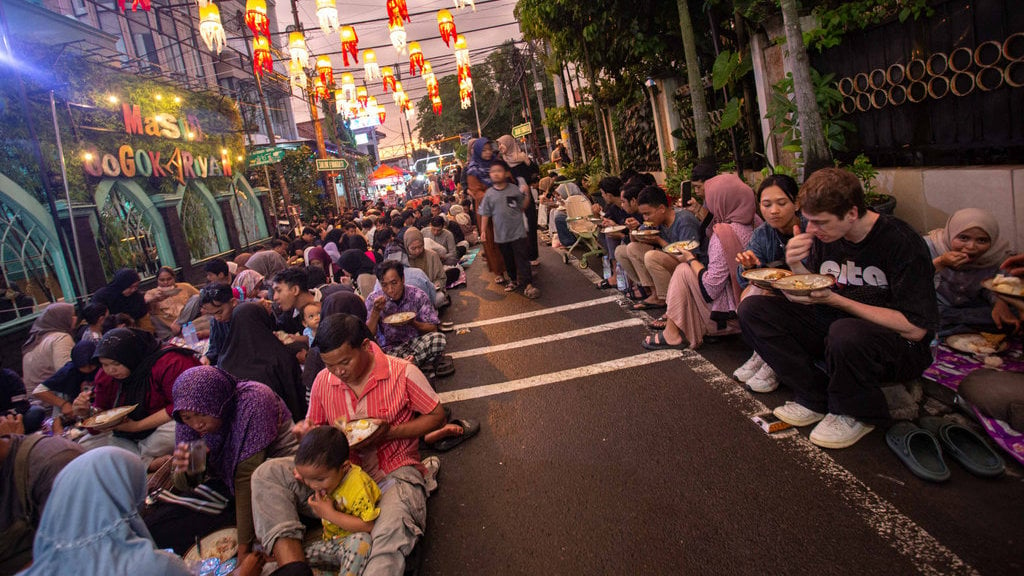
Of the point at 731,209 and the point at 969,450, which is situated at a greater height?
the point at 731,209

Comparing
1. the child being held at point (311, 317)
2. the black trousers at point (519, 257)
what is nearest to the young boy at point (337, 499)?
the child being held at point (311, 317)

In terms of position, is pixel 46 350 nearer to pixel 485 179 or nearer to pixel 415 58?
pixel 485 179

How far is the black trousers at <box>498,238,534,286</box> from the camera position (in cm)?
835

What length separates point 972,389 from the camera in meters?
3.05

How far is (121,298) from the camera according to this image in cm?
685

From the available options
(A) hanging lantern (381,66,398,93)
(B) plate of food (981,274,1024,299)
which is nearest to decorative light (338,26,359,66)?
(A) hanging lantern (381,66,398,93)

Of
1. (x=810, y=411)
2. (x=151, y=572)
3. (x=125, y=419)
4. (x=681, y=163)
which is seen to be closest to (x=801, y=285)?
(x=810, y=411)

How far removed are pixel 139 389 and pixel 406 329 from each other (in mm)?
2419

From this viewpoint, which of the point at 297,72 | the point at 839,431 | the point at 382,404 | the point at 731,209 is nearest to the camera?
the point at 839,431

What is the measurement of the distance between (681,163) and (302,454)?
10.0 m

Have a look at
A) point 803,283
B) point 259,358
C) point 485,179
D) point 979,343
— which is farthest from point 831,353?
point 485,179

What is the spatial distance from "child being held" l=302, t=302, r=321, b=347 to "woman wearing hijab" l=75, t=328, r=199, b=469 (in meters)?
1.35

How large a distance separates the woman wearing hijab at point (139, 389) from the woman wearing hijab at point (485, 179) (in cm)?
561

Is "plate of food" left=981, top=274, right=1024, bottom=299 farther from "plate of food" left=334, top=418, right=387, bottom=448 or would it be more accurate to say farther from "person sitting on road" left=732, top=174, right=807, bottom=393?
"plate of food" left=334, top=418, right=387, bottom=448
